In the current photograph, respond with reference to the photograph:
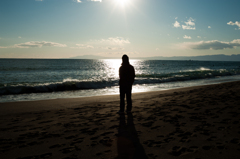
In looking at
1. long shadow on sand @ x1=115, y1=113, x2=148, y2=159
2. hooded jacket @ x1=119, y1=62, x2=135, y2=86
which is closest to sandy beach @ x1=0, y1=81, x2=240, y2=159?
long shadow on sand @ x1=115, y1=113, x2=148, y2=159

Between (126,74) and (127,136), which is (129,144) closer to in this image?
(127,136)

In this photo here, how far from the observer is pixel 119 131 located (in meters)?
4.24

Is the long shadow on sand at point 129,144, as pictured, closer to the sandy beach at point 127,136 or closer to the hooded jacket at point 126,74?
the sandy beach at point 127,136

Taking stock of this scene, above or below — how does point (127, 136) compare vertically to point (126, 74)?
below

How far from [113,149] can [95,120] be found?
210cm

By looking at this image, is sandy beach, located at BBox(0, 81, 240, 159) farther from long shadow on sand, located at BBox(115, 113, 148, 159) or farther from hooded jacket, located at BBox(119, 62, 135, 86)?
hooded jacket, located at BBox(119, 62, 135, 86)

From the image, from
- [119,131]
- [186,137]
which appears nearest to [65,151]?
[119,131]

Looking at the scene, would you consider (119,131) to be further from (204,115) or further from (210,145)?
(204,115)

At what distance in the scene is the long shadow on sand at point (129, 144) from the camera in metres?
2.97

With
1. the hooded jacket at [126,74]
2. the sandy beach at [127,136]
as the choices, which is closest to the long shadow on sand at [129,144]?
the sandy beach at [127,136]

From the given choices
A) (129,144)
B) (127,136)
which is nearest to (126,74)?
(127,136)

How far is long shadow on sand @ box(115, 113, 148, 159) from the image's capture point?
9.75 ft

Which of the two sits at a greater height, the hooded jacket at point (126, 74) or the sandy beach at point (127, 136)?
the hooded jacket at point (126, 74)

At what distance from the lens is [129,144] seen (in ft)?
11.3
